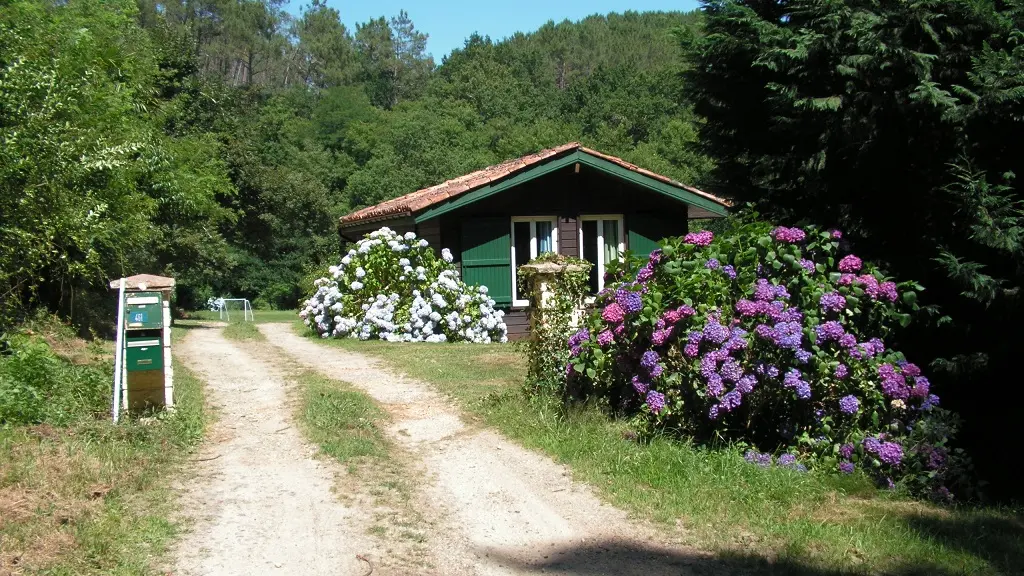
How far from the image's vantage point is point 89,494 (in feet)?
18.1

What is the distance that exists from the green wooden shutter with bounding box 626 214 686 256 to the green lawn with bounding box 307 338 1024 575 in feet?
30.8

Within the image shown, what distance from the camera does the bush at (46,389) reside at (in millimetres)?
7102

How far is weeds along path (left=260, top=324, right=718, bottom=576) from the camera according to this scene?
486 cm

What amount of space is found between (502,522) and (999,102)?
4.40 m

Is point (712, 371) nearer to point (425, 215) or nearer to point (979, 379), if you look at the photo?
point (979, 379)

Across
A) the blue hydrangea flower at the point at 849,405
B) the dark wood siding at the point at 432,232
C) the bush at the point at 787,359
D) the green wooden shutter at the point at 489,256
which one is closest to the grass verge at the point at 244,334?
the dark wood siding at the point at 432,232

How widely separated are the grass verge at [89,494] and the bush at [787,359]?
3.64 m

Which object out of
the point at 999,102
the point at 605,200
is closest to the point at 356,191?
the point at 605,200

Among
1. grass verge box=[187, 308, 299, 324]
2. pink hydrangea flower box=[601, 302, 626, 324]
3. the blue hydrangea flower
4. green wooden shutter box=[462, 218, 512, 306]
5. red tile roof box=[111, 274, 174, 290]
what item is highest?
green wooden shutter box=[462, 218, 512, 306]

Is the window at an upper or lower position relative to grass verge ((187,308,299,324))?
upper

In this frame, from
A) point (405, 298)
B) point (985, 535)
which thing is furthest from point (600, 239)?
point (985, 535)

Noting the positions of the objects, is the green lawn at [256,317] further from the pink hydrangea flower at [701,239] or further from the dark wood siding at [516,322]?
the pink hydrangea flower at [701,239]

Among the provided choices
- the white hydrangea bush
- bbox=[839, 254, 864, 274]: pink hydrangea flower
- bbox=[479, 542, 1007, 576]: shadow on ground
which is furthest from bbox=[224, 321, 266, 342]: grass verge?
bbox=[479, 542, 1007, 576]: shadow on ground

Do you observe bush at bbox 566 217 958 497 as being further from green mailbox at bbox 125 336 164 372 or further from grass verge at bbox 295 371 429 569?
green mailbox at bbox 125 336 164 372
